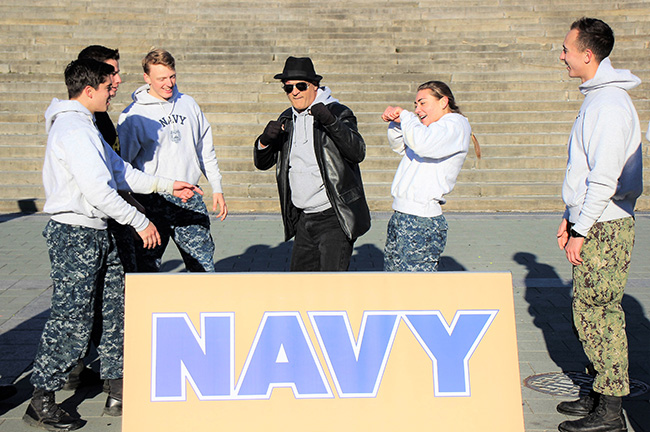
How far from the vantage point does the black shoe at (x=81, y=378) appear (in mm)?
4406

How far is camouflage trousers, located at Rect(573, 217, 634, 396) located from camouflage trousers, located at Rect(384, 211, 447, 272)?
32.4 inches

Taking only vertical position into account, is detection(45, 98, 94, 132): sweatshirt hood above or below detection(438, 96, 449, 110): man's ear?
below

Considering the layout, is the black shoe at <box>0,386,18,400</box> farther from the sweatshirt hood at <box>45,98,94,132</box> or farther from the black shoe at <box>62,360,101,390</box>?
the sweatshirt hood at <box>45,98,94,132</box>

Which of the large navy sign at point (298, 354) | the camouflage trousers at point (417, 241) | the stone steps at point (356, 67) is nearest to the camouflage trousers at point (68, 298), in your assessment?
the large navy sign at point (298, 354)

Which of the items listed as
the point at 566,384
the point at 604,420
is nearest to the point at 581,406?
the point at 604,420

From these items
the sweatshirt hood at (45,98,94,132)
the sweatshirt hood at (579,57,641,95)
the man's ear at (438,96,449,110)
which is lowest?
the sweatshirt hood at (45,98,94,132)

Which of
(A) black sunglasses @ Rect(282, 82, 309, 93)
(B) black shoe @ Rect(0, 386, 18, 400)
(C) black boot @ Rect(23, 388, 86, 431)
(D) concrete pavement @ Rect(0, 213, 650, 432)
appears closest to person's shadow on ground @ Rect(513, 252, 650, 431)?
(D) concrete pavement @ Rect(0, 213, 650, 432)

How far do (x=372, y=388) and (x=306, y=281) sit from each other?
0.57 meters

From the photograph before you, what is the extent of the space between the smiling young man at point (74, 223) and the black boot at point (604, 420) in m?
2.48

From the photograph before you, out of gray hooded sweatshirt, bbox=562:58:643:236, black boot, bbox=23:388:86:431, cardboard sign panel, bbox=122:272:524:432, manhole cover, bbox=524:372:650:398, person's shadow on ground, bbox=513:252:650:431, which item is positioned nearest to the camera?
cardboard sign panel, bbox=122:272:524:432

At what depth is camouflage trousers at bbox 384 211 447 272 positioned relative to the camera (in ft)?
13.7

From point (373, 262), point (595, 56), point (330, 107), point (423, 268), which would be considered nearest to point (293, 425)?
point (423, 268)

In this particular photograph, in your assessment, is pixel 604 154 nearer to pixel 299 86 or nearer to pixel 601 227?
pixel 601 227

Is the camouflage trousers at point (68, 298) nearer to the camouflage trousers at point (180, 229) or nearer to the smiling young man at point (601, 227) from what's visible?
the camouflage trousers at point (180, 229)
